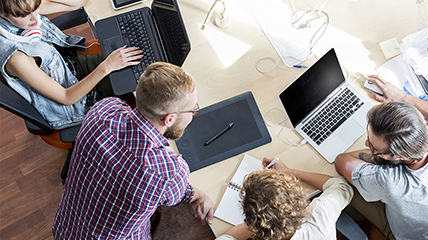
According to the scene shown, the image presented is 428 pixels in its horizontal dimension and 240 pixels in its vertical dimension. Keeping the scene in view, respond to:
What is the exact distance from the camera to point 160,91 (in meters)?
1.05

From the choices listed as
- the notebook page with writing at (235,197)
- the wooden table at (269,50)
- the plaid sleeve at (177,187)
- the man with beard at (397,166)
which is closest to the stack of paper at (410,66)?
the wooden table at (269,50)

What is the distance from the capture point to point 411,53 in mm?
1431

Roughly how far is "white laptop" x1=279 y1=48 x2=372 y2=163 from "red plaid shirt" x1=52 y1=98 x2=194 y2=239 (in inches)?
22.6

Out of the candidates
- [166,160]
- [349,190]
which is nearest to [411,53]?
[349,190]

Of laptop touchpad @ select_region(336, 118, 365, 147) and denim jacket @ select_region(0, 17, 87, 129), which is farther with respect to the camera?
laptop touchpad @ select_region(336, 118, 365, 147)

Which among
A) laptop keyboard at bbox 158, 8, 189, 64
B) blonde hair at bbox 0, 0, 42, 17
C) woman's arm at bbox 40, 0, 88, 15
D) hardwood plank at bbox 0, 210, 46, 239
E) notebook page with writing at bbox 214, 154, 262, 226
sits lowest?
hardwood plank at bbox 0, 210, 46, 239

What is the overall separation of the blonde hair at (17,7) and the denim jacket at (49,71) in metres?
0.07

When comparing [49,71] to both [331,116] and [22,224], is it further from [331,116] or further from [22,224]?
[331,116]

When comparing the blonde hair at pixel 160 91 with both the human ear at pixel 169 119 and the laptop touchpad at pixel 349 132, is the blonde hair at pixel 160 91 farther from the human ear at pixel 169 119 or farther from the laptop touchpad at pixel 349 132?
the laptop touchpad at pixel 349 132

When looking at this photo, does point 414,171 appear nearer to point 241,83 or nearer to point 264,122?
point 264,122

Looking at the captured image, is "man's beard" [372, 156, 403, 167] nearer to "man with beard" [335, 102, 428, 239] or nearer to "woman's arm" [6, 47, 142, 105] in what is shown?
"man with beard" [335, 102, 428, 239]

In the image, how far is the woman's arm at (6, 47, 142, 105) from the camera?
122cm

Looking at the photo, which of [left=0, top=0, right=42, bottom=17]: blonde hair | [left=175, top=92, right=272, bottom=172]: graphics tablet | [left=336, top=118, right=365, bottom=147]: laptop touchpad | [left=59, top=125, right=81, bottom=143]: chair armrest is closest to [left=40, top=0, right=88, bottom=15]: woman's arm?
[left=0, top=0, right=42, bottom=17]: blonde hair

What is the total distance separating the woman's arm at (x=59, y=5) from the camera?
58.7 inches
